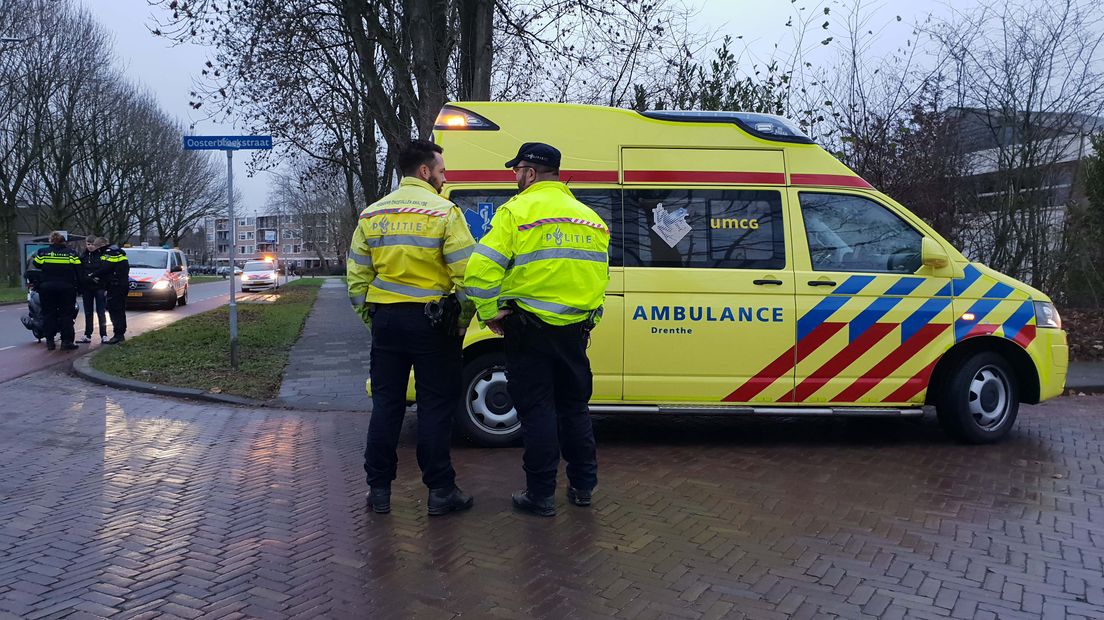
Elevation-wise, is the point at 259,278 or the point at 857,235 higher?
the point at 857,235

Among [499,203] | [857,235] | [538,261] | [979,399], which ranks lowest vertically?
[979,399]

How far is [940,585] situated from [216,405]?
6799 millimetres

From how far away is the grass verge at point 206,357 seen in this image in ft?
29.3

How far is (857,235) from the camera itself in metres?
6.05

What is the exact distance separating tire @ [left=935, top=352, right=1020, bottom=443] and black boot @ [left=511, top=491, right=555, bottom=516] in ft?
11.3

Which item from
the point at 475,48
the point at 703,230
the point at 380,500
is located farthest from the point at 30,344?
the point at 703,230

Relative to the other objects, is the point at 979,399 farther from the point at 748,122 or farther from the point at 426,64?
the point at 426,64

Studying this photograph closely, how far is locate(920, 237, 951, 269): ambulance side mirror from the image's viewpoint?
5832mm

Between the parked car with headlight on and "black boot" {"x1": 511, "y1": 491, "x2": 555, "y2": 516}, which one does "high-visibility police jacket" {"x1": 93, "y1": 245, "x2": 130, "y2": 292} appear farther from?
the parked car with headlight on

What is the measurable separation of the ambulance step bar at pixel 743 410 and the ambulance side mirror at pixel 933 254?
110 centimetres

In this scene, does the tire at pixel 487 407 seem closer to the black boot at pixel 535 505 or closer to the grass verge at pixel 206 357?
the black boot at pixel 535 505

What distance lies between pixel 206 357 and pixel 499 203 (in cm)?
649

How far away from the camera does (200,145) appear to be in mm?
9469

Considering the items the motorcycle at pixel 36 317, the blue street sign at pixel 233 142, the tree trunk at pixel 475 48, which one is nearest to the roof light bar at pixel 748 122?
the blue street sign at pixel 233 142
